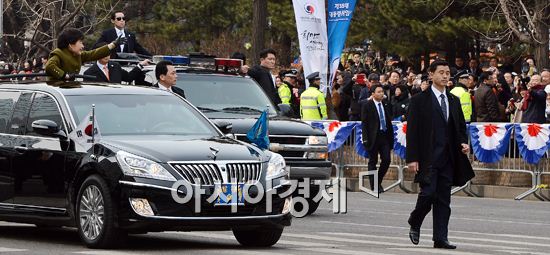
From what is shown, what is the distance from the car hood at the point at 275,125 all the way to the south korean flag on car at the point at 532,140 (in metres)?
5.92

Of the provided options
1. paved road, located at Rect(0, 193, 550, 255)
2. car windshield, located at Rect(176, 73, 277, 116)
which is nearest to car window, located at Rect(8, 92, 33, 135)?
paved road, located at Rect(0, 193, 550, 255)

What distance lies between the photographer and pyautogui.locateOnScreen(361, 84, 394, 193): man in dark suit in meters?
25.2

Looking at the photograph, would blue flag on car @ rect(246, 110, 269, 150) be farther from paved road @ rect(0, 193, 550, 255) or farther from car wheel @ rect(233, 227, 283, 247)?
car wheel @ rect(233, 227, 283, 247)

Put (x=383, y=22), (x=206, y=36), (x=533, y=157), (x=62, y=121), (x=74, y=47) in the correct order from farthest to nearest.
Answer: (x=206, y=36) < (x=383, y=22) < (x=533, y=157) < (x=74, y=47) < (x=62, y=121)

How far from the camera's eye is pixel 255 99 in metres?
19.1

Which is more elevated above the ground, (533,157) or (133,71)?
(133,71)

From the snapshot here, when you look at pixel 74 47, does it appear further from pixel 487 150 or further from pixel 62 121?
pixel 487 150

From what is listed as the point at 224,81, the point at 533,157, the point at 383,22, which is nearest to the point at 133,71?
the point at 224,81

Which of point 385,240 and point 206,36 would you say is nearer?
point 385,240

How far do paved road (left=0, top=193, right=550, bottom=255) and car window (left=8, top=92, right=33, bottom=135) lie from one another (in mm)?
1071

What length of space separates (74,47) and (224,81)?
289cm

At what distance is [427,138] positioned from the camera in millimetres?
14195

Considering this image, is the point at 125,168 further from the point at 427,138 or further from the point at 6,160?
the point at 427,138

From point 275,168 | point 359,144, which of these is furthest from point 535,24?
point 275,168
